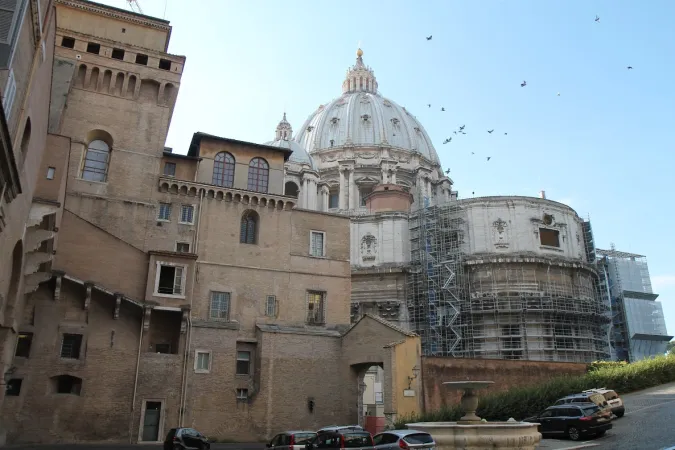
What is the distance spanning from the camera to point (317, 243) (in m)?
32.8

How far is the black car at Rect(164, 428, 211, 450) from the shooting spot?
2061cm

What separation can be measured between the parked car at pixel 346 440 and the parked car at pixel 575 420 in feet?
24.1

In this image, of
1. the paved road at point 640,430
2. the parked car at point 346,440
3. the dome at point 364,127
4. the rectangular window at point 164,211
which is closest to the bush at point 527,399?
the paved road at point 640,430

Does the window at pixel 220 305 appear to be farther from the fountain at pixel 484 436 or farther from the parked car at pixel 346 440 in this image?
the fountain at pixel 484 436

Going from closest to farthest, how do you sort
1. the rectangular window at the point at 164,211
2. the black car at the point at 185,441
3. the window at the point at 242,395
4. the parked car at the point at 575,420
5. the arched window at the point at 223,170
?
the parked car at the point at 575,420
the black car at the point at 185,441
the window at the point at 242,395
the rectangular window at the point at 164,211
the arched window at the point at 223,170

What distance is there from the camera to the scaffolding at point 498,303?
4759 cm

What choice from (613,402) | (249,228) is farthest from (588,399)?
(249,228)

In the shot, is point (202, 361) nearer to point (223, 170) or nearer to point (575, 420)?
point (223, 170)

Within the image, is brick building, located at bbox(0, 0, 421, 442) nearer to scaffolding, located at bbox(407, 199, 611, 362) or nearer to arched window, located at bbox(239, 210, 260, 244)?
arched window, located at bbox(239, 210, 260, 244)

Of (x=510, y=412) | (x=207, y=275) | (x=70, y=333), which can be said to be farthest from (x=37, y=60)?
(x=510, y=412)

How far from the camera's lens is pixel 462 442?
1684 cm

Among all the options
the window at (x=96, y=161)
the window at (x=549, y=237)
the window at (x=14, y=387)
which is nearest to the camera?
the window at (x=14, y=387)

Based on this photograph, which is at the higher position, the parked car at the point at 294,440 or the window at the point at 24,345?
the window at the point at 24,345

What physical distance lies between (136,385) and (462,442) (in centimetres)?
1520
